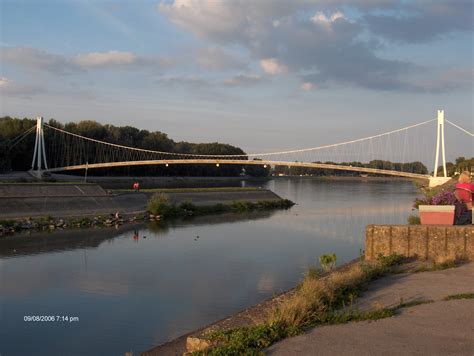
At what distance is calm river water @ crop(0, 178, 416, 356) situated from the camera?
7395 millimetres

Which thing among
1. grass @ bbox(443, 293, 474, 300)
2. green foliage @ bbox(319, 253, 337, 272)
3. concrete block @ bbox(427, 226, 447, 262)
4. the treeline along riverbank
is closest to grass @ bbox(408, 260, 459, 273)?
concrete block @ bbox(427, 226, 447, 262)

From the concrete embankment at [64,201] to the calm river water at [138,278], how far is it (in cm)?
415

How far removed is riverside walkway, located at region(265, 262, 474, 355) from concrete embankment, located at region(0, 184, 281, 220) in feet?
63.4

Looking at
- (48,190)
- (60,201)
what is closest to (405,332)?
(60,201)

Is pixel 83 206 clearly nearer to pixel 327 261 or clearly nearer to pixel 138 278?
pixel 138 278

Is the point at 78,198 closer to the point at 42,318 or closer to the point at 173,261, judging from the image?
the point at 173,261

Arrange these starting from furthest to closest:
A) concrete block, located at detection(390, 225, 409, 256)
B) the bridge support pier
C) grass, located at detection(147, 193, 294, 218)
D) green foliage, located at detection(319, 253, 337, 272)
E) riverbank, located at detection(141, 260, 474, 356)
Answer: the bridge support pier
grass, located at detection(147, 193, 294, 218)
green foliage, located at detection(319, 253, 337, 272)
concrete block, located at detection(390, 225, 409, 256)
riverbank, located at detection(141, 260, 474, 356)

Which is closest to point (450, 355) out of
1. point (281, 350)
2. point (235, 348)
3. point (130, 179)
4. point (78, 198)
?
point (281, 350)

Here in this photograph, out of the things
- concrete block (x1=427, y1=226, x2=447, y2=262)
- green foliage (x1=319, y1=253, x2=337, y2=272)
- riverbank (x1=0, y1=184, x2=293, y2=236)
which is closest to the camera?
concrete block (x1=427, y1=226, x2=447, y2=262)

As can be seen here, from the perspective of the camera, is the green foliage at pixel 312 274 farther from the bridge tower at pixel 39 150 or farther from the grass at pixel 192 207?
the bridge tower at pixel 39 150


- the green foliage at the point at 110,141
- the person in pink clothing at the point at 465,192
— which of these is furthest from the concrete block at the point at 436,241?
the green foliage at the point at 110,141

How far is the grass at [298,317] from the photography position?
444 cm

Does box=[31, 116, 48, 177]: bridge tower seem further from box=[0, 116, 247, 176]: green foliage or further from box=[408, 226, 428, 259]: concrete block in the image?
box=[408, 226, 428, 259]: concrete block

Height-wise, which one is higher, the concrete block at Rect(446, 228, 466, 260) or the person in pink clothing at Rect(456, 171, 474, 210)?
the person in pink clothing at Rect(456, 171, 474, 210)
